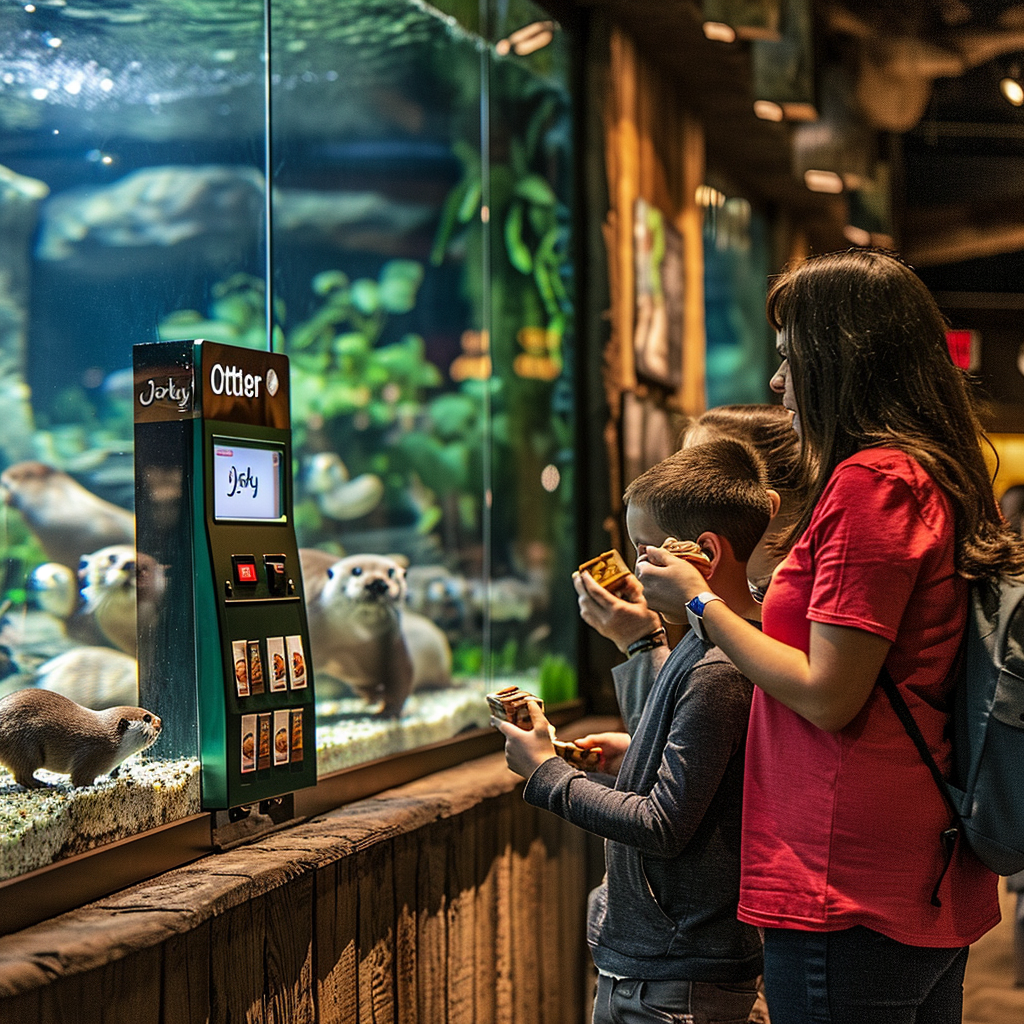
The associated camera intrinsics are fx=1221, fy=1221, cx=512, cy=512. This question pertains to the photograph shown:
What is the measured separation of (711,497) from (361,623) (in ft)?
5.87

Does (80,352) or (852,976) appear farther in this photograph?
(80,352)

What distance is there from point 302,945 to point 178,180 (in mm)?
1675

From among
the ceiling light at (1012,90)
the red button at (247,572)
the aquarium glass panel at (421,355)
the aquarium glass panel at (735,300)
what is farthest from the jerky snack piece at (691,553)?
the aquarium glass panel at (735,300)

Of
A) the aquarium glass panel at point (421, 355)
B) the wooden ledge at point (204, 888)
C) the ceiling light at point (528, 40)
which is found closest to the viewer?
the wooden ledge at point (204, 888)

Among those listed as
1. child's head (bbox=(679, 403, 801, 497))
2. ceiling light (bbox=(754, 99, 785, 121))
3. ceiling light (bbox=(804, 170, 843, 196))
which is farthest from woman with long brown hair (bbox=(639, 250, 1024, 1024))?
ceiling light (bbox=(804, 170, 843, 196))

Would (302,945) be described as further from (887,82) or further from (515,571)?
(887,82)

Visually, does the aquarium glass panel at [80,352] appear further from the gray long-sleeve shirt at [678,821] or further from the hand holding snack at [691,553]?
the hand holding snack at [691,553]

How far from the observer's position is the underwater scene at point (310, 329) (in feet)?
7.34

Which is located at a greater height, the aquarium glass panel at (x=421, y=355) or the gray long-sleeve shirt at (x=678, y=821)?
the aquarium glass panel at (x=421, y=355)

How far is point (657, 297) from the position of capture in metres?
5.39

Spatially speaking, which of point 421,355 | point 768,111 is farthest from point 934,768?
point 768,111

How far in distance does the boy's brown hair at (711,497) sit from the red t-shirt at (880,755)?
344 millimetres

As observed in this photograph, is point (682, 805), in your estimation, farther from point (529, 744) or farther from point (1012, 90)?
point (1012, 90)

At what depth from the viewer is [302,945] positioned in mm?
2365
